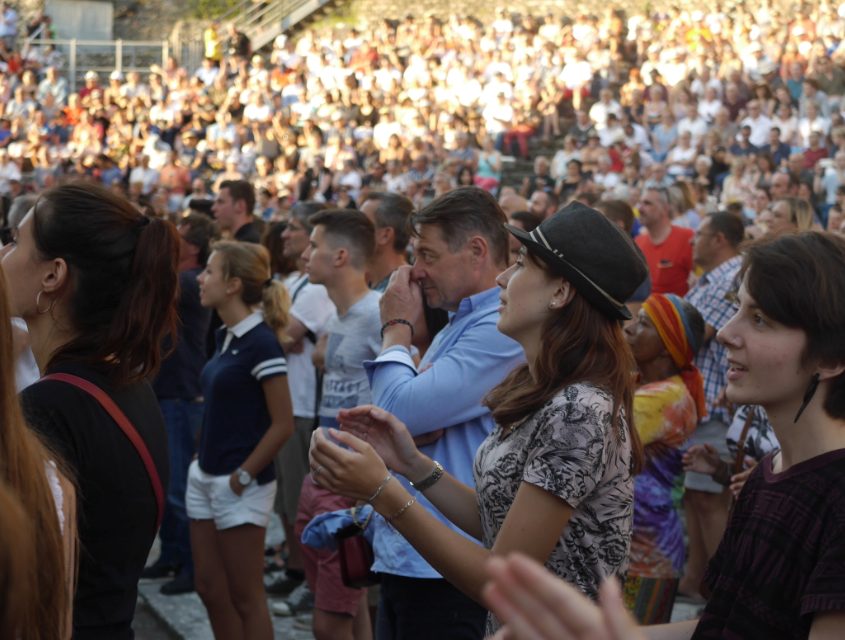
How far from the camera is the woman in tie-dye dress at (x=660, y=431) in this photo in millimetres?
4156

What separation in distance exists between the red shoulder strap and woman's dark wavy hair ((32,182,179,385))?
0.09 metres

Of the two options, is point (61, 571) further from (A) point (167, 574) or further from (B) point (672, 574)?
(A) point (167, 574)

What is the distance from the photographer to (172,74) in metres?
28.4

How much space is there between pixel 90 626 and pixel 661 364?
2.74 metres

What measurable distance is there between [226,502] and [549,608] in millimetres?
3915

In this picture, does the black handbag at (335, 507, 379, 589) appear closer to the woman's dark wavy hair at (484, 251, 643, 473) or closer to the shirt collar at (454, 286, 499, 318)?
the shirt collar at (454, 286, 499, 318)

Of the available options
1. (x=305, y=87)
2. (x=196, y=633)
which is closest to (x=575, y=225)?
(x=196, y=633)

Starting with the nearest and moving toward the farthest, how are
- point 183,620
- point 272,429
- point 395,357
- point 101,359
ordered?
point 101,359, point 395,357, point 272,429, point 183,620

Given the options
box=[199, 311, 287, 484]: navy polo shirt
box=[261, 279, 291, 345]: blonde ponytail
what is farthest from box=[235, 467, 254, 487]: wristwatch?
box=[261, 279, 291, 345]: blonde ponytail

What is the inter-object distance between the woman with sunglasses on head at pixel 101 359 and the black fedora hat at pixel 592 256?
926 millimetres

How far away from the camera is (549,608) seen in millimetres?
1131

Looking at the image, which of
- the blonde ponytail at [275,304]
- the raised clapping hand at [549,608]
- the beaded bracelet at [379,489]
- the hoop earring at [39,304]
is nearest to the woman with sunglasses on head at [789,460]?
the beaded bracelet at [379,489]

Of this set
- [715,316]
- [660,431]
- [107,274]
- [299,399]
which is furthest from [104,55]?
[107,274]

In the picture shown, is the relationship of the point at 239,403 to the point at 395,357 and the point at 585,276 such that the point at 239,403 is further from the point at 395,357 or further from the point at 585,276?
the point at 585,276
